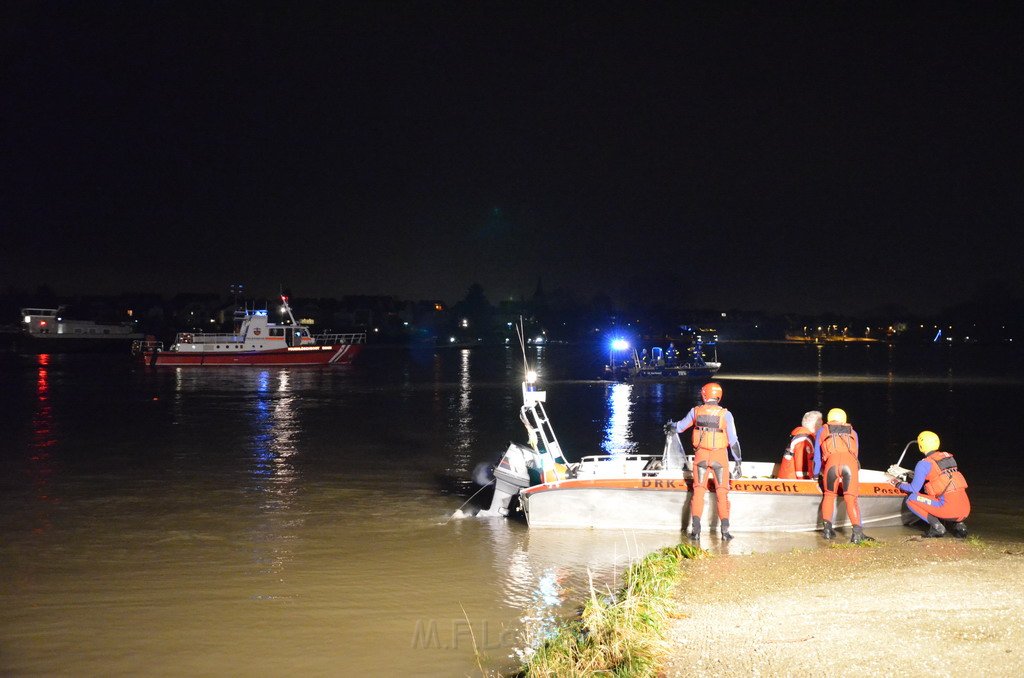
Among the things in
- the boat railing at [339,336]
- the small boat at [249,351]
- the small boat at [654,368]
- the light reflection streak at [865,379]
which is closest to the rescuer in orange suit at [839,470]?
the small boat at [654,368]

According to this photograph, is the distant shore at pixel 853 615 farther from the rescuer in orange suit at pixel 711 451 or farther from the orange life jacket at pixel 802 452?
the orange life jacket at pixel 802 452

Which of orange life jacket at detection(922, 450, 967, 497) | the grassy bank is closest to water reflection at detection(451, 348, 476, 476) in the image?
orange life jacket at detection(922, 450, 967, 497)

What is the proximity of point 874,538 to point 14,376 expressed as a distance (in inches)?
2152

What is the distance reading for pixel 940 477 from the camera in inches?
440

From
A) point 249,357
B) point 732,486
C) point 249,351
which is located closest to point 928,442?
point 732,486

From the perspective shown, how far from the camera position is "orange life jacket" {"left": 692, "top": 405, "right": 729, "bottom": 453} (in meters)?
10.9

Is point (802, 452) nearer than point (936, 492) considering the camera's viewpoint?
No

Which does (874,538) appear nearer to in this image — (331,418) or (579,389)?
(331,418)

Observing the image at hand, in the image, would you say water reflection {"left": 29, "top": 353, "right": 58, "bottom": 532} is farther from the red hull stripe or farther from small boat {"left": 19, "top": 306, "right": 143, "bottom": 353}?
small boat {"left": 19, "top": 306, "right": 143, "bottom": 353}

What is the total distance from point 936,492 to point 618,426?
60.6ft

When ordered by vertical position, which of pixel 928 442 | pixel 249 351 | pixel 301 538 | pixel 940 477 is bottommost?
pixel 301 538

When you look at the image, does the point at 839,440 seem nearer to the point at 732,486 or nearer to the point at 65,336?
the point at 732,486

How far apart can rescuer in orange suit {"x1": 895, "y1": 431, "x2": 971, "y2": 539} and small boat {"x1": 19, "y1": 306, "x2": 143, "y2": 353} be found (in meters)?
105

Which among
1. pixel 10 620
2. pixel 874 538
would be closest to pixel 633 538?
pixel 874 538
